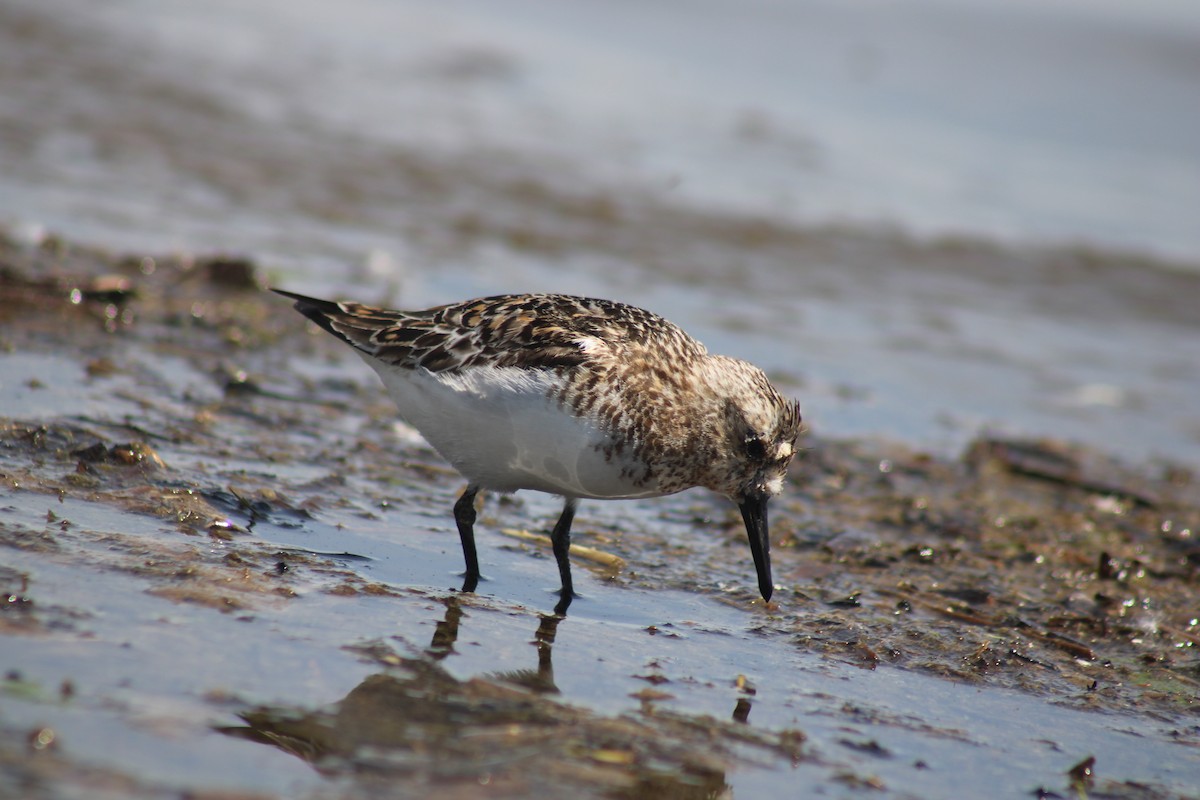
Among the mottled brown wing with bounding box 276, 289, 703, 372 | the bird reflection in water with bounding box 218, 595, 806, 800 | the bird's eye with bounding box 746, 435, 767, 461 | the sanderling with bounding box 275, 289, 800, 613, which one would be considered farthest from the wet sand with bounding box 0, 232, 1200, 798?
the mottled brown wing with bounding box 276, 289, 703, 372

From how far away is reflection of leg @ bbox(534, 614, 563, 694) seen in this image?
4.30 meters

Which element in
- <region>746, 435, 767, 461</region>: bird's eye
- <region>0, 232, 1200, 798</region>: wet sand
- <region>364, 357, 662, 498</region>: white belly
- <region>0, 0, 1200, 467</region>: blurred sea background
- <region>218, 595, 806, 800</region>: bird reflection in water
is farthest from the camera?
<region>0, 0, 1200, 467</region>: blurred sea background

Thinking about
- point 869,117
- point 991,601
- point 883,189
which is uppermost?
point 869,117

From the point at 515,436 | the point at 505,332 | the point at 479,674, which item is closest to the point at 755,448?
the point at 515,436

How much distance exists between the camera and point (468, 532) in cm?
540

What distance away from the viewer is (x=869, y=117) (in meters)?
18.0

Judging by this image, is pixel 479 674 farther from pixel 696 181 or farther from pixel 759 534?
pixel 696 181

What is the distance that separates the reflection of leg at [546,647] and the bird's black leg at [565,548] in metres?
0.23

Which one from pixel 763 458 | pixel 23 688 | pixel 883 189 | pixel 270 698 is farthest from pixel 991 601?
pixel 883 189

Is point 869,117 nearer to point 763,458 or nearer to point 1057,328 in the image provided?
point 1057,328

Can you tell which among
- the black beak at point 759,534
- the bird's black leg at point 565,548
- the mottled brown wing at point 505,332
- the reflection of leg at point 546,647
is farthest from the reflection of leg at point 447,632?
the black beak at point 759,534

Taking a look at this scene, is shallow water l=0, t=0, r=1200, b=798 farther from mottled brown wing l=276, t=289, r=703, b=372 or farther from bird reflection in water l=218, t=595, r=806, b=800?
mottled brown wing l=276, t=289, r=703, b=372

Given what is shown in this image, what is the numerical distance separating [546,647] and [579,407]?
95cm

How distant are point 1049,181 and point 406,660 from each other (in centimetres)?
1416
